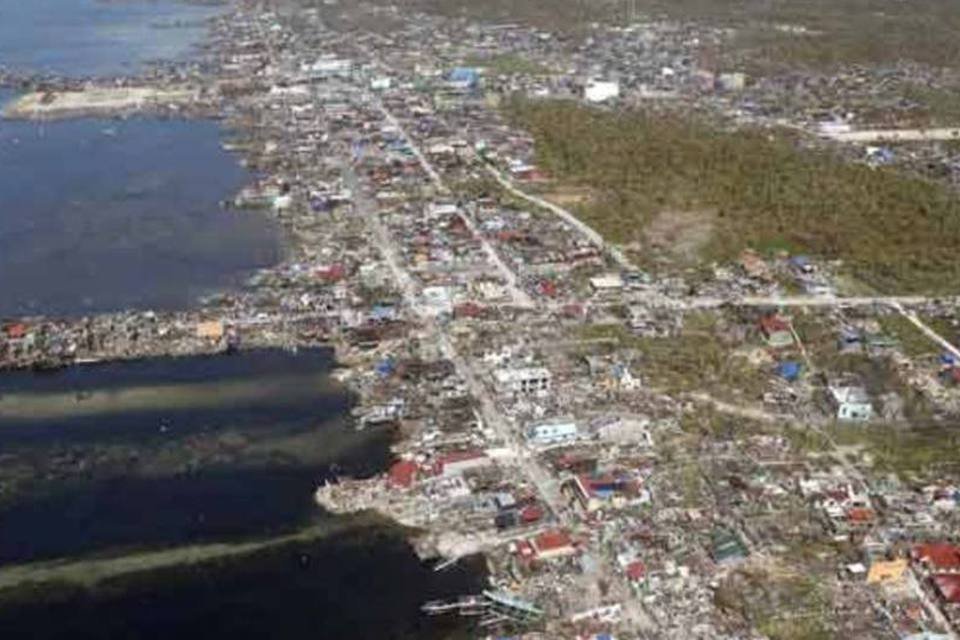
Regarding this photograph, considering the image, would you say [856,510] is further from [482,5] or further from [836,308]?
[482,5]

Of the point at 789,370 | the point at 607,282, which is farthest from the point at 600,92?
the point at 789,370

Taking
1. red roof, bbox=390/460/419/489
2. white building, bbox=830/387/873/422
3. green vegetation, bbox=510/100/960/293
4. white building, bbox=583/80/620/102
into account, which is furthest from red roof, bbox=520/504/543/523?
white building, bbox=583/80/620/102

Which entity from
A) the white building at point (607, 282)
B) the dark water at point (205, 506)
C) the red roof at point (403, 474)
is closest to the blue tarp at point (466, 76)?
the white building at point (607, 282)

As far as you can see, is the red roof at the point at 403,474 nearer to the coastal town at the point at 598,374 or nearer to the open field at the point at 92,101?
the coastal town at the point at 598,374

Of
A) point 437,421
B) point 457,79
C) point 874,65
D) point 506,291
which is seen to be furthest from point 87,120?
point 874,65

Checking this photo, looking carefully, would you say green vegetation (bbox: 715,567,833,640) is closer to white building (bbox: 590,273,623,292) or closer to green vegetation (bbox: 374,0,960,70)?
white building (bbox: 590,273,623,292)

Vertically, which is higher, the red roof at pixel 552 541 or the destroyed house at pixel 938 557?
the red roof at pixel 552 541

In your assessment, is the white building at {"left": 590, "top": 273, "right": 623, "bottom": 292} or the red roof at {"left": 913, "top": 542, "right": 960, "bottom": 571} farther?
the white building at {"left": 590, "top": 273, "right": 623, "bottom": 292}
